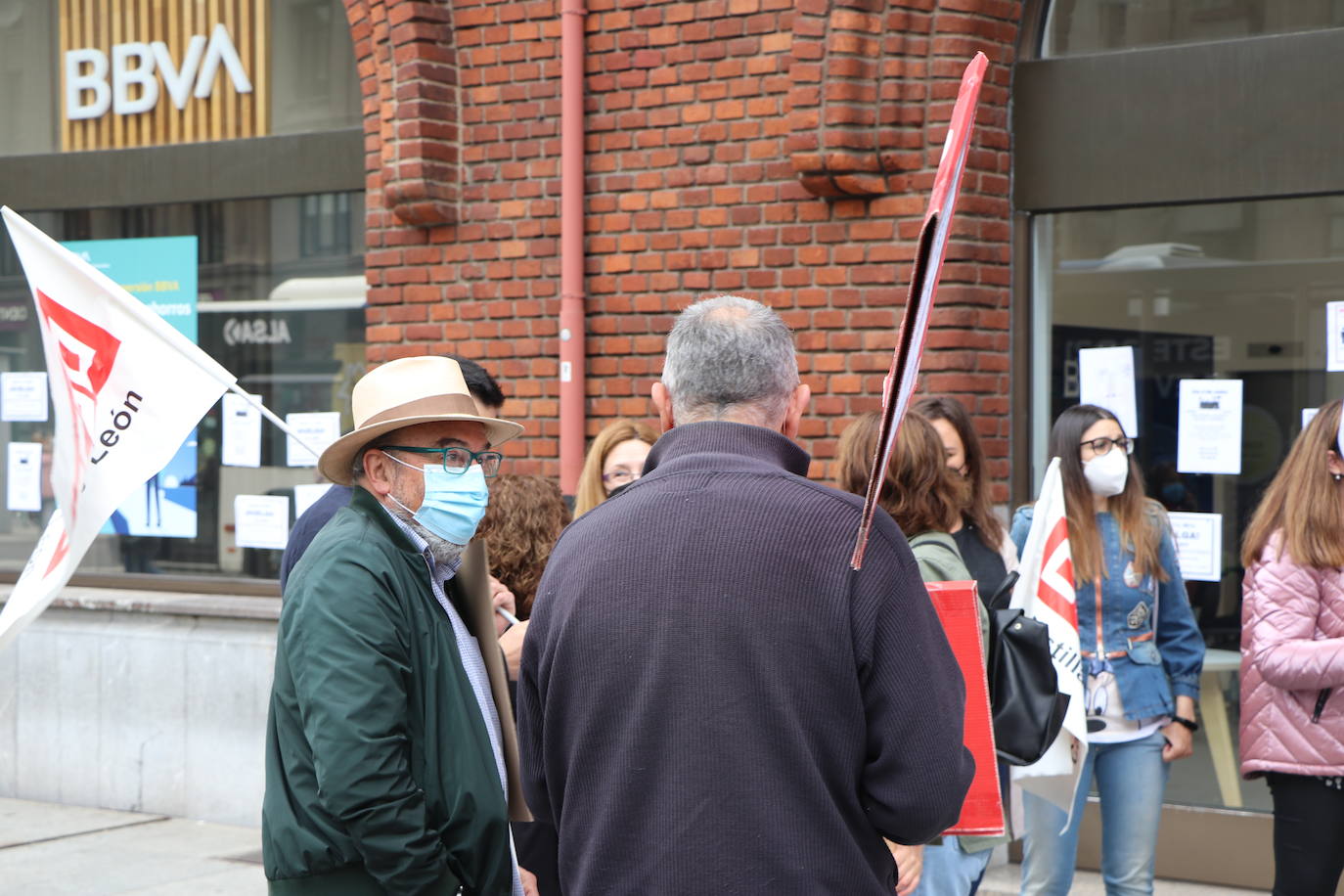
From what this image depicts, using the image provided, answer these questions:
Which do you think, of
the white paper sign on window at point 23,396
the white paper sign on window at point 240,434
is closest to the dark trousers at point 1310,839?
the white paper sign on window at point 240,434

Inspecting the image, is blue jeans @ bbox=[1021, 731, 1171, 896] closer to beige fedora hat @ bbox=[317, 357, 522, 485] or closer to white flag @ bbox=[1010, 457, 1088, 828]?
white flag @ bbox=[1010, 457, 1088, 828]

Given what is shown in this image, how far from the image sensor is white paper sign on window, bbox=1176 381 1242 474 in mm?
5926

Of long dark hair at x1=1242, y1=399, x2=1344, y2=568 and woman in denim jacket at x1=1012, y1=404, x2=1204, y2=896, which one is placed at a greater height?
long dark hair at x1=1242, y1=399, x2=1344, y2=568

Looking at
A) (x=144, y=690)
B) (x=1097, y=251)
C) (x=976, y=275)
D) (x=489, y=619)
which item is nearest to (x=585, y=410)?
(x=976, y=275)

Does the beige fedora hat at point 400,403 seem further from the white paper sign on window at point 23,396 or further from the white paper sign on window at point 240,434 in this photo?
the white paper sign on window at point 23,396

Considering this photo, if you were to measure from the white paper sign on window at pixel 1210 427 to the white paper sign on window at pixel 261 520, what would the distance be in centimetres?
435

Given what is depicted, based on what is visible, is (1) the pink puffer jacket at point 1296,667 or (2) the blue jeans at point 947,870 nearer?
(2) the blue jeans at point 947,870

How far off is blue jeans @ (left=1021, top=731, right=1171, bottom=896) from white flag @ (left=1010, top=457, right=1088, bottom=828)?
34cm

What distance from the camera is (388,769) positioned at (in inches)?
115

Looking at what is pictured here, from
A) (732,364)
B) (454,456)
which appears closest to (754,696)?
(732,364)

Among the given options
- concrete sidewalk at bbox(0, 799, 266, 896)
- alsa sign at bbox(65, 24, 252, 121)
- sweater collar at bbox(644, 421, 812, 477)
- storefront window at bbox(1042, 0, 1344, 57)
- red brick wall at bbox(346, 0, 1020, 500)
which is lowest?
concrete sidewalk at bbox(0, 799, 266, 896)

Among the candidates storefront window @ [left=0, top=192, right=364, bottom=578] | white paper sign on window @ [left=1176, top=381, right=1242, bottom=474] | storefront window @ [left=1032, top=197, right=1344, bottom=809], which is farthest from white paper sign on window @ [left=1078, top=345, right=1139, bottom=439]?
storefront window @ [left=0, top=192, right=364, bottom=578]

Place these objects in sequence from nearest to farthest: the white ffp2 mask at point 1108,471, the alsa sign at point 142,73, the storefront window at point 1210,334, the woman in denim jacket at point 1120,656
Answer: the woman in denim jacket at point 1120,656
the white ffp2 mask at point 1108,471
the storefront window at point 1210,334
the alsa sign at point 142,73

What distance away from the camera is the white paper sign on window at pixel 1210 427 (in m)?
5.93
